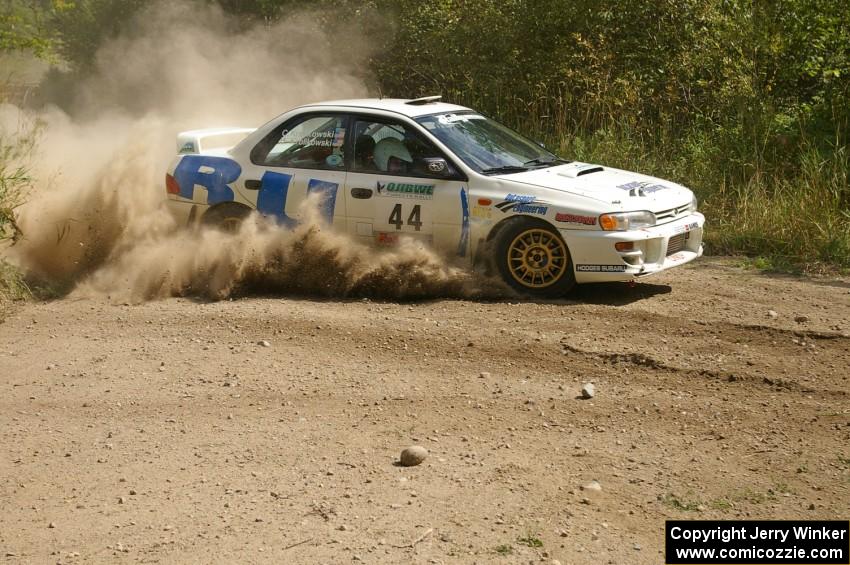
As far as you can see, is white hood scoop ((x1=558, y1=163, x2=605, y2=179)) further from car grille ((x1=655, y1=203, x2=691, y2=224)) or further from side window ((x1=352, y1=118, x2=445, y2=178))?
side window ((x1=352, y1=118, x2=445, y2=178))

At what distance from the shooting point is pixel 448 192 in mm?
8453

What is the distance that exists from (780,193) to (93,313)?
6882mm

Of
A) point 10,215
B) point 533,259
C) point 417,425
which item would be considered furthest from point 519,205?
point 10,215

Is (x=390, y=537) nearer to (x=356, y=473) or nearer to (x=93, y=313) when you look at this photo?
(x=356, y=473)

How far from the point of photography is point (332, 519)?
4.65 m

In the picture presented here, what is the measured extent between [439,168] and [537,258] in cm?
111

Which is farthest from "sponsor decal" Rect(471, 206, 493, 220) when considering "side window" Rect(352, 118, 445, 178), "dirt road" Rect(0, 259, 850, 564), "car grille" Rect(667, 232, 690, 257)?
"car grille" Rect(667, 232, 690, 257)

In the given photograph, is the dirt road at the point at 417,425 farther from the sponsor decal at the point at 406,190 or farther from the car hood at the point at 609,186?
the sponsor decal at the point at 406,190

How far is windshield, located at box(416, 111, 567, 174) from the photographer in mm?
8664

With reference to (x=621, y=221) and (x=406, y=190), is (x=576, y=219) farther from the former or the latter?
(x=406, y=190)

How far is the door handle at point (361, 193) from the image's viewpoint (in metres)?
8.73

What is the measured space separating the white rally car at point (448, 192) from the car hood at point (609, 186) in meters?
0.01

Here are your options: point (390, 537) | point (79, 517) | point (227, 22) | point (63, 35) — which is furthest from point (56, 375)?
point (63, 35)

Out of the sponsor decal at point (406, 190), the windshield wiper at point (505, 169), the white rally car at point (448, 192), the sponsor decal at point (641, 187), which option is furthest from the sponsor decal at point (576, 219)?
the sponsor decal at point (406, 190)
